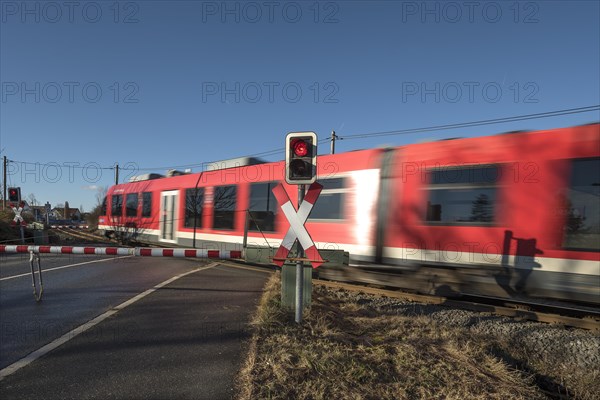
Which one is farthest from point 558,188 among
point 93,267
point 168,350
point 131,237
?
point 131,237

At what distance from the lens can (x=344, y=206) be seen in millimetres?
8312

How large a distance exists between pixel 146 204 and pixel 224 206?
548cm

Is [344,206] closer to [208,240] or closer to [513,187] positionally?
[513,187]

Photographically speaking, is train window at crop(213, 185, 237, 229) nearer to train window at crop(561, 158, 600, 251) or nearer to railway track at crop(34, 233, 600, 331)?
railway track at crop(34, 233, 600, 331)

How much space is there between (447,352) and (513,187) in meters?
3.37

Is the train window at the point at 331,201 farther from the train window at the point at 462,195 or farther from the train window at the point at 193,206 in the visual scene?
the train window at the point at 193,206

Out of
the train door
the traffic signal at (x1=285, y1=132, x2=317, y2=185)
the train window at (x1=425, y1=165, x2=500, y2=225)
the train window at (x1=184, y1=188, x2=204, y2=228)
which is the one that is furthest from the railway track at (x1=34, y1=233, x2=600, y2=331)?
the train door

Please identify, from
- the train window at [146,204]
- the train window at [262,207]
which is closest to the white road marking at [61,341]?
the train window at [262,207]

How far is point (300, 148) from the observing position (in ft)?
15.1

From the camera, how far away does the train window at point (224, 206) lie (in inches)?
443

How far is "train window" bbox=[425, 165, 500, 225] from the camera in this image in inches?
257

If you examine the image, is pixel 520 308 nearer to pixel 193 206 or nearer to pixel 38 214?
pixel 193 206

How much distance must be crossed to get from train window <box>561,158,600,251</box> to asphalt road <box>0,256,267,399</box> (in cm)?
500

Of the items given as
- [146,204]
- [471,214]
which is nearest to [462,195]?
[471,214]
